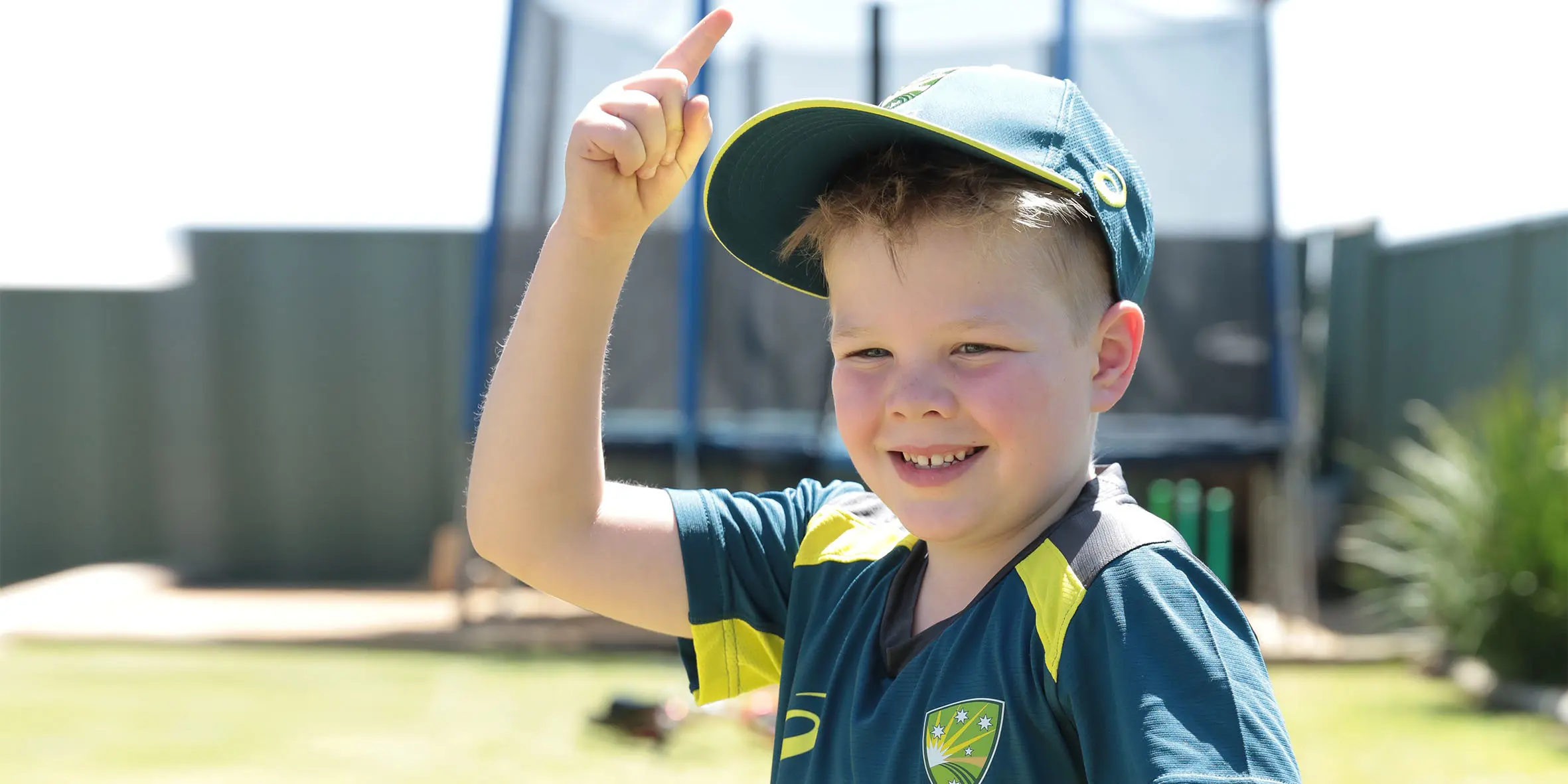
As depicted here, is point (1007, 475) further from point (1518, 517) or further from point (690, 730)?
point (1518, 517)

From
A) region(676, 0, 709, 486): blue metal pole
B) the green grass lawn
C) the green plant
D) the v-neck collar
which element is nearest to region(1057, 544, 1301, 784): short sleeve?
the v-neck collar

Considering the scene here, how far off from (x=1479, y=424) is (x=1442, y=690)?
1.15 m

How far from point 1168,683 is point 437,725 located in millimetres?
3855

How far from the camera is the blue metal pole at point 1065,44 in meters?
5.85

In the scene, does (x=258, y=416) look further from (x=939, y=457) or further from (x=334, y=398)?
(x=939, y=457)

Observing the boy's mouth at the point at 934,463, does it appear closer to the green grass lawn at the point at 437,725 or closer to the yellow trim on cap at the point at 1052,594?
the yellow trim on cap at the point at 1052,594

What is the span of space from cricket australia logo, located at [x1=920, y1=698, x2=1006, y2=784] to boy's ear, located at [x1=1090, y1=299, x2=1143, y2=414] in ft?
0.94

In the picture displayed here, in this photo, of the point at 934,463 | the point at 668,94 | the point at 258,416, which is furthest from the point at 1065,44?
the point at 258,416

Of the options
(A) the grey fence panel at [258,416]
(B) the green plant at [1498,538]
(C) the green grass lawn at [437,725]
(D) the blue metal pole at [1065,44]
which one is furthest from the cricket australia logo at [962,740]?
(A) the grey fence panel at [258,416]

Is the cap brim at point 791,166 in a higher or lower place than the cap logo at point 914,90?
lower

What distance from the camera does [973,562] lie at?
3.87 ft

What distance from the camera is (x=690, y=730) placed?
14.1 feet

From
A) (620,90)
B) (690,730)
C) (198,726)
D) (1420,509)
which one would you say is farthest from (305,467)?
(620,90)

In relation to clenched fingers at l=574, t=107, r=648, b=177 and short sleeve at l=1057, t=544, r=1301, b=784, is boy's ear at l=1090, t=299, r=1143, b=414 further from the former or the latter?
clenched fingers at l=574, t=107, r=648, b=177
